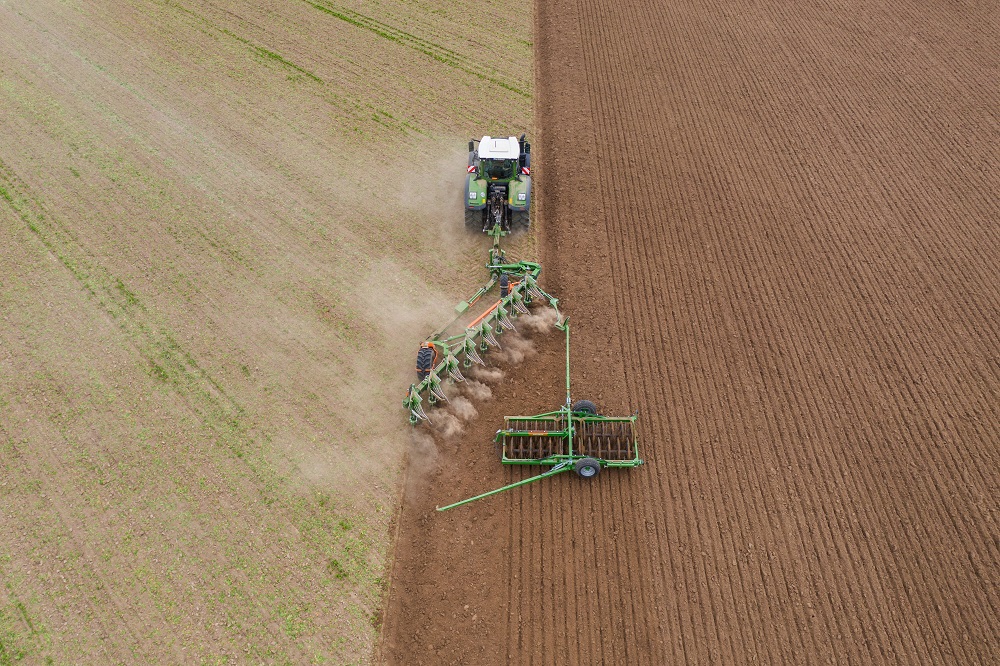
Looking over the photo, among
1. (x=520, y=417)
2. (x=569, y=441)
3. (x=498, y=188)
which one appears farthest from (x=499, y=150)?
(x=569, y=441)

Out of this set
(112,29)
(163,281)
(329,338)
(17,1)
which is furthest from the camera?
(17,1)

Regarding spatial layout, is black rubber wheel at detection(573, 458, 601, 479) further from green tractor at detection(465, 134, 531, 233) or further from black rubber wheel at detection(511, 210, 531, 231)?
black rubber wheel at detection(511, 210, 531, 231)

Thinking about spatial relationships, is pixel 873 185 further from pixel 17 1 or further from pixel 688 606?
pixel 17 1

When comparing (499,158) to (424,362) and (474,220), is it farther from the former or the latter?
(424,362)

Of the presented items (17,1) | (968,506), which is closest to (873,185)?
(968,506)

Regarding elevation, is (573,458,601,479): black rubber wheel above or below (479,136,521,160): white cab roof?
below

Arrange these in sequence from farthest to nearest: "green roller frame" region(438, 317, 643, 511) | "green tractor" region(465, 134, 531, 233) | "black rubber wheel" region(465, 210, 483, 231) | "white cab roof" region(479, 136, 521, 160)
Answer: "black rubber wheel" region(465, 210, 483, 231)
"green tractor" region(465, 134, 531, 233)
"white cab roof" region(479, 136, 521, 160)
"green roller frame" region(438, 317, 643, 511)

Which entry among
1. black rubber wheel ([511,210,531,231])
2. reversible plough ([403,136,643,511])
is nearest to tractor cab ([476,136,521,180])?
black rubber wheel ([511,210,531,231])
